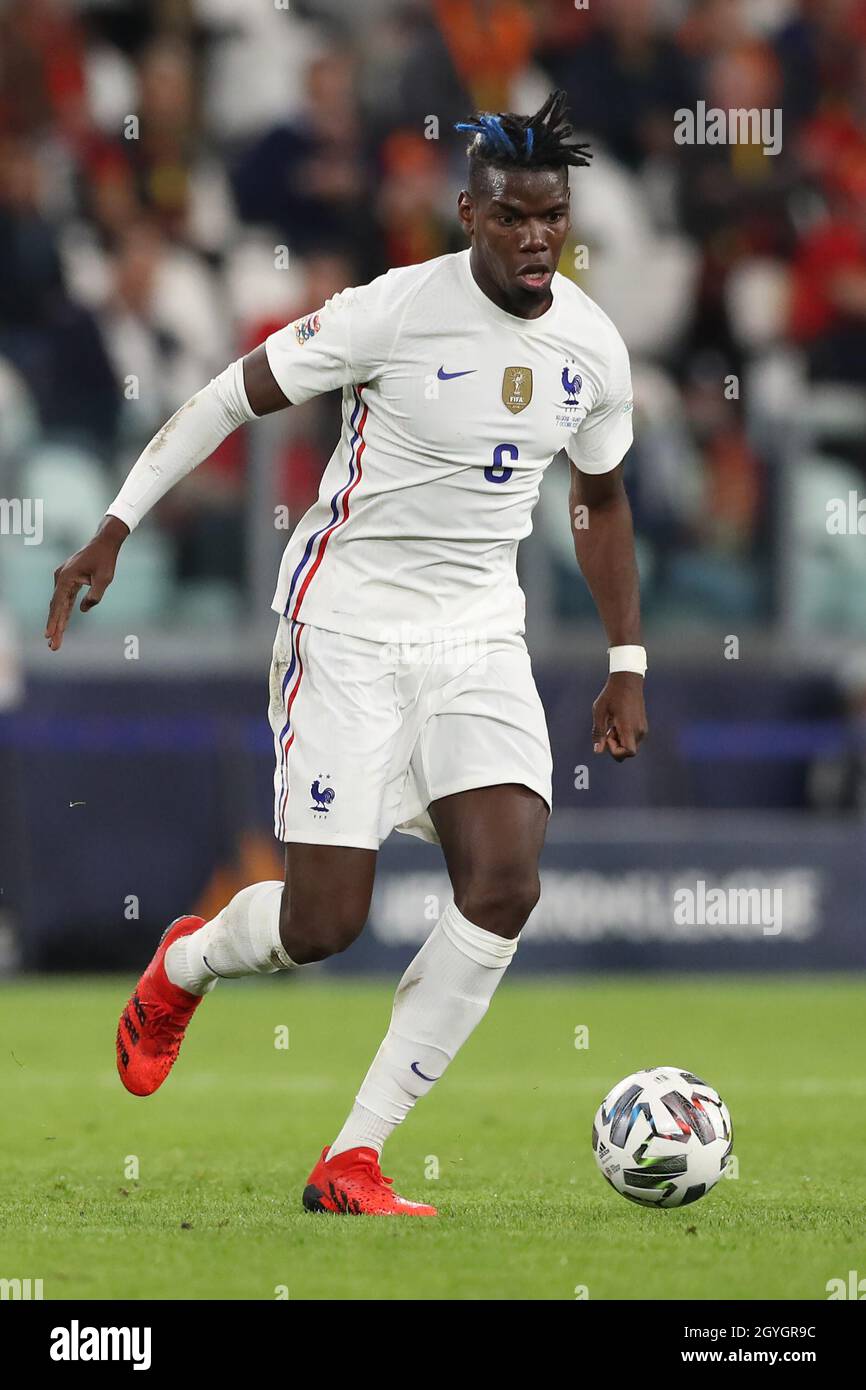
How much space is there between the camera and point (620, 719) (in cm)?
571

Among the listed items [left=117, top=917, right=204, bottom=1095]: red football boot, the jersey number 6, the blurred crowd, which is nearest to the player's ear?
the jersey number 6

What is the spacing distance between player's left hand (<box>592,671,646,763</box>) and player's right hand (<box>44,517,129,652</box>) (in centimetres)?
126

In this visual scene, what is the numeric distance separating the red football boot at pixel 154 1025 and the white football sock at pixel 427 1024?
65 centimetres

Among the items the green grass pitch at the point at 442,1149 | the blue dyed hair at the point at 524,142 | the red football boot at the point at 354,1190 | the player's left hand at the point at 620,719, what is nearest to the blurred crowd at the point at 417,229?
the green grass pitch at the point at 442,1149

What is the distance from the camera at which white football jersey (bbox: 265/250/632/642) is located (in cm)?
541

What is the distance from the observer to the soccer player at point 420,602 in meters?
5.36

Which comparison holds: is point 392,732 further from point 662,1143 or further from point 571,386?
point 662,1143

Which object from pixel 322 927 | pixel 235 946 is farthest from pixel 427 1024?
pixel 235 946

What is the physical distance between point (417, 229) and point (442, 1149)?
7.07 m

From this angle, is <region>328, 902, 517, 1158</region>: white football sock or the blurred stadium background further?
the blurred stadium background

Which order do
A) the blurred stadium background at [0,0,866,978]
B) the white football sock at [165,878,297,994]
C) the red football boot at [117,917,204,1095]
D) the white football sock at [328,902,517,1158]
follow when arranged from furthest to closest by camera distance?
the blurred stadium background at [0,0,866,978] < the red football boot at [117,917,204,1095] < the white football sock at [165,878,297,994] < the white football sock at [328,902,517,1158]

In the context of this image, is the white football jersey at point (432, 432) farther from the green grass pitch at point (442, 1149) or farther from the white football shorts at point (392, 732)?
the green grass pitch at point (442, 1149)

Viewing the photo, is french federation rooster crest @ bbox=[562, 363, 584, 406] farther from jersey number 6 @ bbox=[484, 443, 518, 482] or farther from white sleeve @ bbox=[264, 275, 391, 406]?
white sleeve @ bbox=[264, 275, 391, 406]

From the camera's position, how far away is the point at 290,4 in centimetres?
1459
